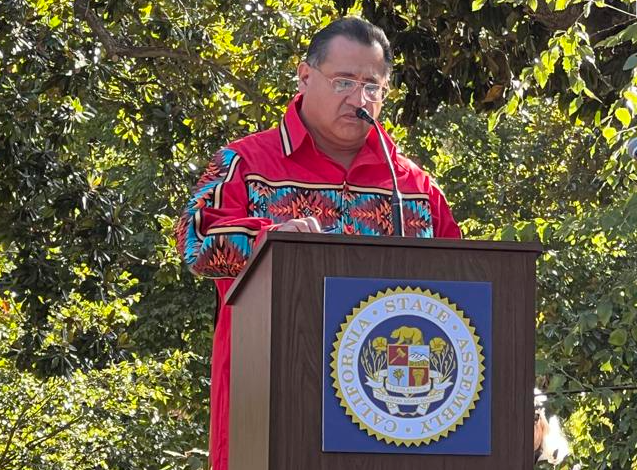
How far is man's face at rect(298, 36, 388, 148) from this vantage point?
13.1 ft

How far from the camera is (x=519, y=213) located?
20.1 meters

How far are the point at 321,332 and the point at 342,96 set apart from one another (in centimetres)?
120

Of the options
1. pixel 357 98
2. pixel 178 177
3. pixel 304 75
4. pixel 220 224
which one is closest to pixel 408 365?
pixel 220 224

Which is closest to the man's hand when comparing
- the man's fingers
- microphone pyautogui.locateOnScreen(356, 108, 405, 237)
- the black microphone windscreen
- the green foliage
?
the man's fingers

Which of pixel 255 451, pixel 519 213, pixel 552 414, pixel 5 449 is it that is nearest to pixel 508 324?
pixel 255 451

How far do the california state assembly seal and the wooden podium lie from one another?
0.05m

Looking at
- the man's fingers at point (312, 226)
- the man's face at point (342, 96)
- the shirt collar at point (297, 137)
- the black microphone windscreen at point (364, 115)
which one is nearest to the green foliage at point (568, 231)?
the shirt collar at point (297, 137)

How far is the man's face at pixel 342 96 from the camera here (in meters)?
4.01

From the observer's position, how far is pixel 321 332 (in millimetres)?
2951

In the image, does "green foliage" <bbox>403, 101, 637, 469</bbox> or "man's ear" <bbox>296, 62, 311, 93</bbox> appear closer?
"man's ear" <bbox>296, 62, 311, 93</bbox>

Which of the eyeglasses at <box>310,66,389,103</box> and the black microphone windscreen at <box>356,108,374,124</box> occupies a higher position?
the eyeglasses at <box>310,66,389,103</box>

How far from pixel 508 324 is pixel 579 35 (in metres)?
2.50

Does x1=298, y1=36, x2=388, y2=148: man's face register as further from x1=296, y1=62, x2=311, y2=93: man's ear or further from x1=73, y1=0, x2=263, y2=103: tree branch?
x1=73, y1=0, x2=263, y2=103: tree branch

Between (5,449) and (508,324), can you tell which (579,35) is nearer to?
(508,324)
